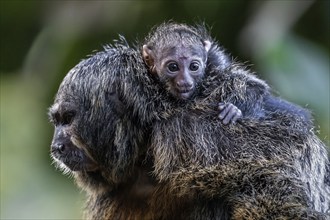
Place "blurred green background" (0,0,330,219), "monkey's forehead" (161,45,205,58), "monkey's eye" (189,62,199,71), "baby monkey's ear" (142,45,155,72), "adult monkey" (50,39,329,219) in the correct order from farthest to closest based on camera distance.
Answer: "blurred green background" (0,0,330,219) < "monkey's forehead" (161,45,205,58) < "monkey's eye" (189,62,199,71) < "baby monkey's ear" (142,45,155,72) < "adult monkey" (50,39,329,219)

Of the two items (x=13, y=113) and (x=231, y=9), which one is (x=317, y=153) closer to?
(x=231, y=9)

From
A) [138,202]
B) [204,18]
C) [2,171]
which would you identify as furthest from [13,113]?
[138,202]

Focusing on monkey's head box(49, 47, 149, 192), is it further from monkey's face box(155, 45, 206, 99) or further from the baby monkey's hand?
the baby monkey's hand

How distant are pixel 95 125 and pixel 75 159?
7.6 inches

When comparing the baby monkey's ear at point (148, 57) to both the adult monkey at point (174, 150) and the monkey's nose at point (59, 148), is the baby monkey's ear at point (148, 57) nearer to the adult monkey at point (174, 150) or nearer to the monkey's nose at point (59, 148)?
the adult monkey at point (174, 150)

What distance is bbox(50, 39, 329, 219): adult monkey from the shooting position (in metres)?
3.28

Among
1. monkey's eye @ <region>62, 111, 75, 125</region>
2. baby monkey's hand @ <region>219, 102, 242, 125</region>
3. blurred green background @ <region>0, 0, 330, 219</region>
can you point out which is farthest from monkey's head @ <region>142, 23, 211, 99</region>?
blurred green background @ <region>0, 0, 330, 219</region>

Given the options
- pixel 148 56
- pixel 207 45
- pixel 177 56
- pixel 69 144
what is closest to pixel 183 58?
pixel 177 56

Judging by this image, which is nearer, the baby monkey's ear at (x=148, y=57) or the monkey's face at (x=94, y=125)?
the monkey's face at (x=94, y=125)

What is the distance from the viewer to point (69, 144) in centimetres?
348

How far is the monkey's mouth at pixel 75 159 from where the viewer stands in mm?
3480

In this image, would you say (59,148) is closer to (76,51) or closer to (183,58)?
(183,58)

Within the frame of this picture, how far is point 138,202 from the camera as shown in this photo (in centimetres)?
360

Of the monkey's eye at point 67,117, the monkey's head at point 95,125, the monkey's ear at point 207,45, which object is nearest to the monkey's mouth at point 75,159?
the monkey's head at point 95,125
